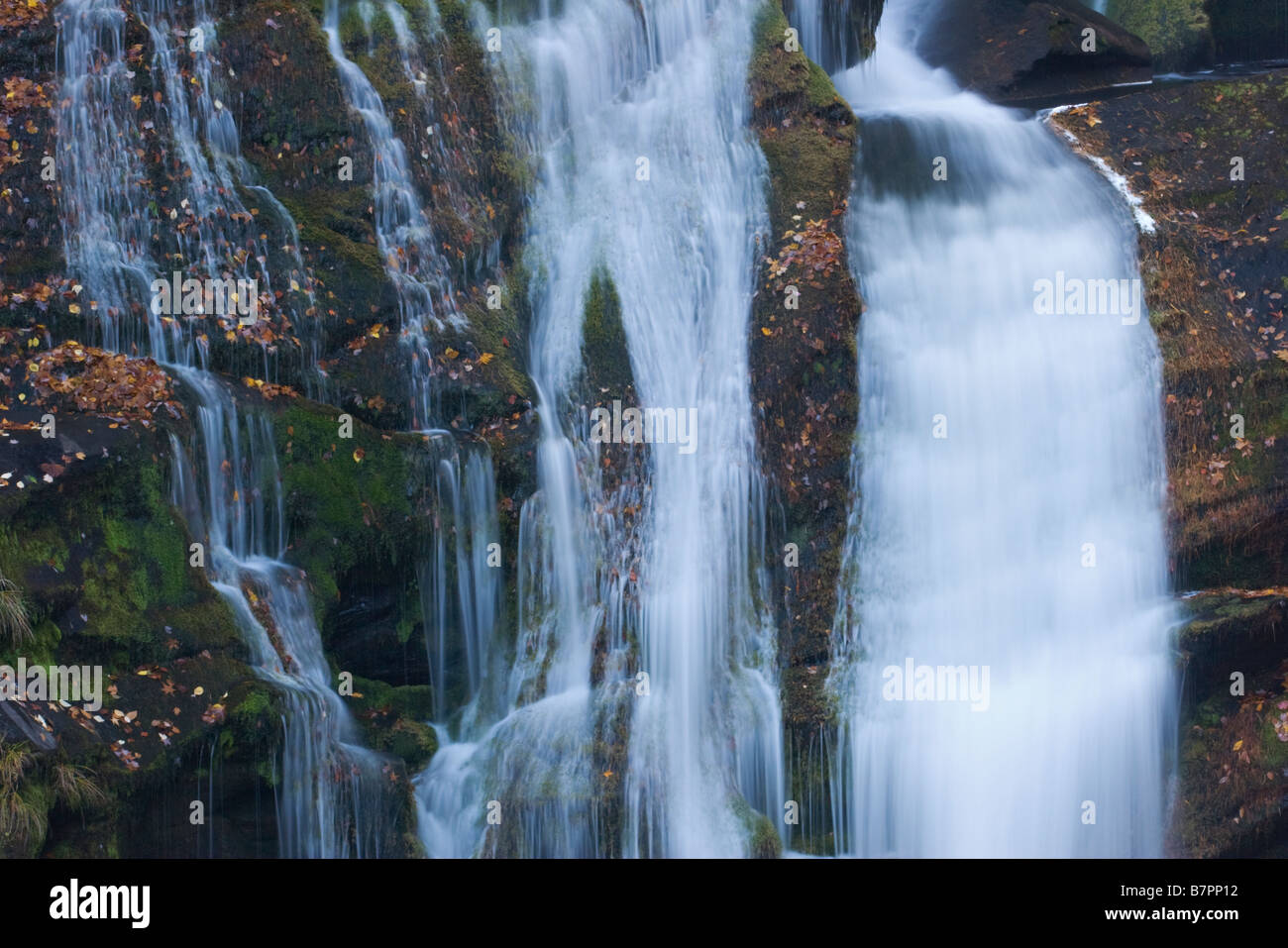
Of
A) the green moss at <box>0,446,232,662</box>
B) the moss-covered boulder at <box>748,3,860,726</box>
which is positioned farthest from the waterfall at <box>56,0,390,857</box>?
the moss-covered boulder at <box>748,3,860,726</box>

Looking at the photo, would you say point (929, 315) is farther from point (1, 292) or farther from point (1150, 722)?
point (1, 292)

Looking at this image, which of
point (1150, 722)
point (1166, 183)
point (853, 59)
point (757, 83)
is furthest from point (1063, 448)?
point (853, 59)

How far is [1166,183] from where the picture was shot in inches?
455

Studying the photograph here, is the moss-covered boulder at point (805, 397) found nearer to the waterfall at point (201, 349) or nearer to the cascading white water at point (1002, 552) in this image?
the cascading white water at point (1002, 552)

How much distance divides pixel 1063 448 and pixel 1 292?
25.0 feet

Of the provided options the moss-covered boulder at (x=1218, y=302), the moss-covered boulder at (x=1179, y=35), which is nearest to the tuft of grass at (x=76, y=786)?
the moss-covered boulder at (x=1218, y=302)

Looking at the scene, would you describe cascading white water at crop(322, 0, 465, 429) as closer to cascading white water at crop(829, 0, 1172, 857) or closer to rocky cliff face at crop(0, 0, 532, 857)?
rocky cliff face at crop(0, 0, 532, 857)
